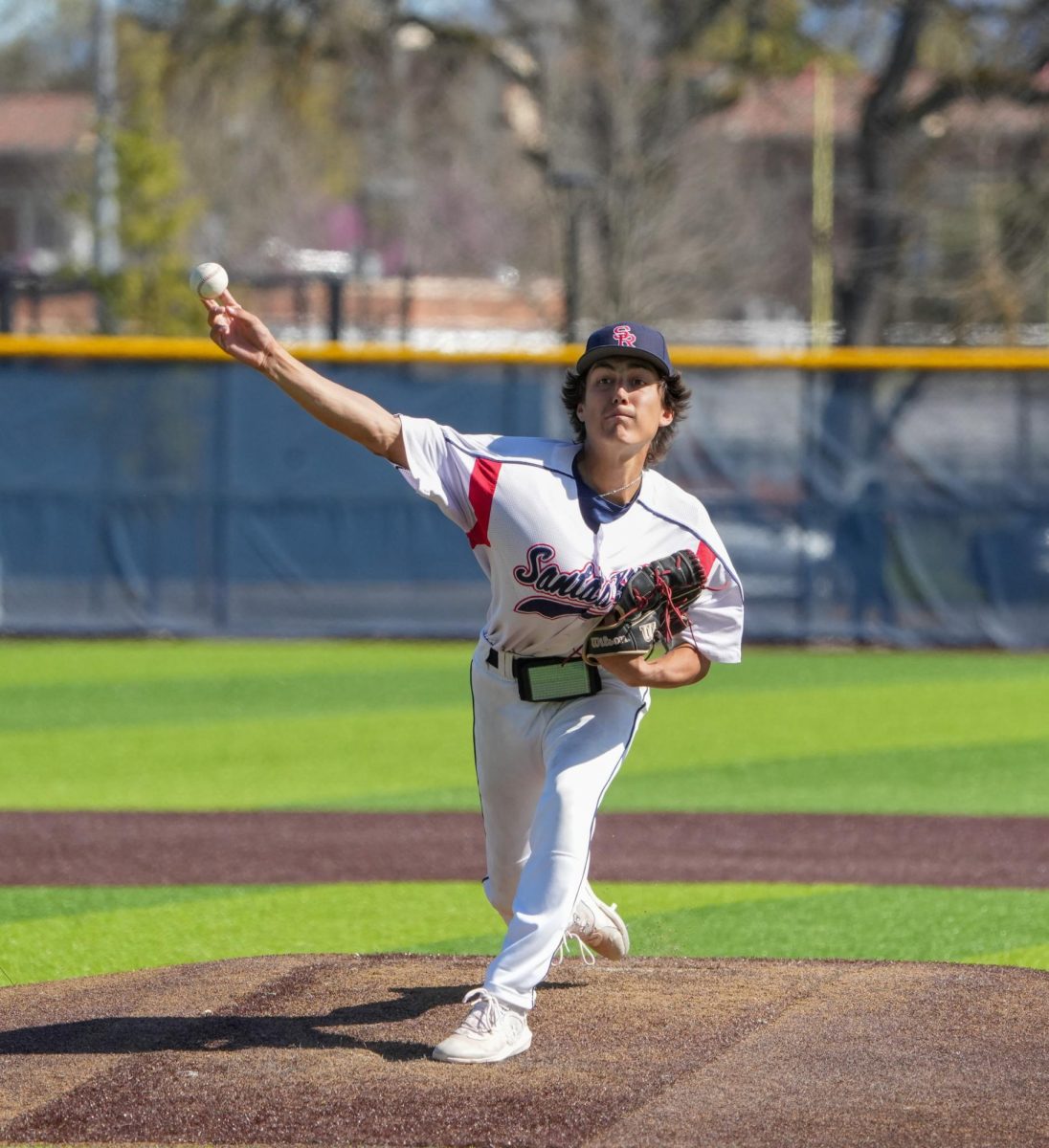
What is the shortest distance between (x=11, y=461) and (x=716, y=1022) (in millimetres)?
11357

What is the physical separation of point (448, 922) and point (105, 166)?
1886cm

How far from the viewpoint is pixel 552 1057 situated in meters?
4.24

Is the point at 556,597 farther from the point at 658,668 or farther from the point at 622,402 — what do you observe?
the point at 622,402

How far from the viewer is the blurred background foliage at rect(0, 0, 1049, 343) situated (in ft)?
75.4

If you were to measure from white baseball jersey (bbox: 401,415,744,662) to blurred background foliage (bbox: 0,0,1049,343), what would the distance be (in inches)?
543

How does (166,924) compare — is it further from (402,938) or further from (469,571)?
(469,571)

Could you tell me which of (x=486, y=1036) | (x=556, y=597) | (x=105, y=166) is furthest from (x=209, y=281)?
(x=105, y=166)

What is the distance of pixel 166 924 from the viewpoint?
625 cm

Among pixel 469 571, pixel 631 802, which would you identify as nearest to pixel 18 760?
pixel 631 802

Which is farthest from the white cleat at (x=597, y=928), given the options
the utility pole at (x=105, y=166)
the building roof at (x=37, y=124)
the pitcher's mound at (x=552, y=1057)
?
the building roof at (x=37, y=124)

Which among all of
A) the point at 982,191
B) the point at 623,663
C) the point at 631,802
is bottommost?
the point at 631,802

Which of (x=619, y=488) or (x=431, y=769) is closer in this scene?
(x=619, y=488)

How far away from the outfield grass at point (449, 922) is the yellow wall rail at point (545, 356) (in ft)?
26.8

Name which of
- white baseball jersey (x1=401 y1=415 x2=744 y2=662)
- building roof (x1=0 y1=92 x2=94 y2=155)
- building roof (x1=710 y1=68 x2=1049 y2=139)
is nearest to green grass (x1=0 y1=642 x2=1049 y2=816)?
white baseball jersey (x1=401 y1=415 x2=744 y2=662)
